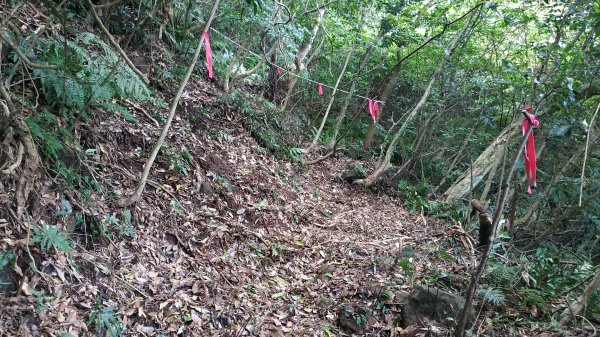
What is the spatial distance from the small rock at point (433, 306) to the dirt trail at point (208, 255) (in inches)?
8.5

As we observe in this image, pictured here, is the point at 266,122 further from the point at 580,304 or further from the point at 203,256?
the point at 580,304

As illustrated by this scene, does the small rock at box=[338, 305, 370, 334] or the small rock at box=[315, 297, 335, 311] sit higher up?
the small rock at box=[338, 305, 370, 334]

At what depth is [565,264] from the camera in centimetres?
443

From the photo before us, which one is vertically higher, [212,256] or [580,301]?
[580,301]

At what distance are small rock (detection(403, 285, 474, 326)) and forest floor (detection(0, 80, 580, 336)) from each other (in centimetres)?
11

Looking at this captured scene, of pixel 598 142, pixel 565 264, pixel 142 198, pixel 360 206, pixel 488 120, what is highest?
pixel 598 142

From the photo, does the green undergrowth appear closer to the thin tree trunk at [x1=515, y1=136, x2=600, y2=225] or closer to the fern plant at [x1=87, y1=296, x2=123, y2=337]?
the fern plant at [x1=87, y1=296, x2=123, y2=337]

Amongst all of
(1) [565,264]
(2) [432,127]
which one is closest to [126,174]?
(1) [565,264]

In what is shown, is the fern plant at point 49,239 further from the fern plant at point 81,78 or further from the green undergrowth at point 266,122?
the green undergrowth at point 266,122

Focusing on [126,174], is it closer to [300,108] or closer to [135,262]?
[135,262]

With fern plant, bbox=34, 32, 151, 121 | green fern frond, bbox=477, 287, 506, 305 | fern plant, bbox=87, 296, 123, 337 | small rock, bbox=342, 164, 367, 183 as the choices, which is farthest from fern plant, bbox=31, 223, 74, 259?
small rock, bbox=342, 164, 367, 183

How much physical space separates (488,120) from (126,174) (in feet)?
15.0

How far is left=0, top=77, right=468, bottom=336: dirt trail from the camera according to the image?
2.84 metres

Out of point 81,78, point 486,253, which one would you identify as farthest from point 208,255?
point 486,253
